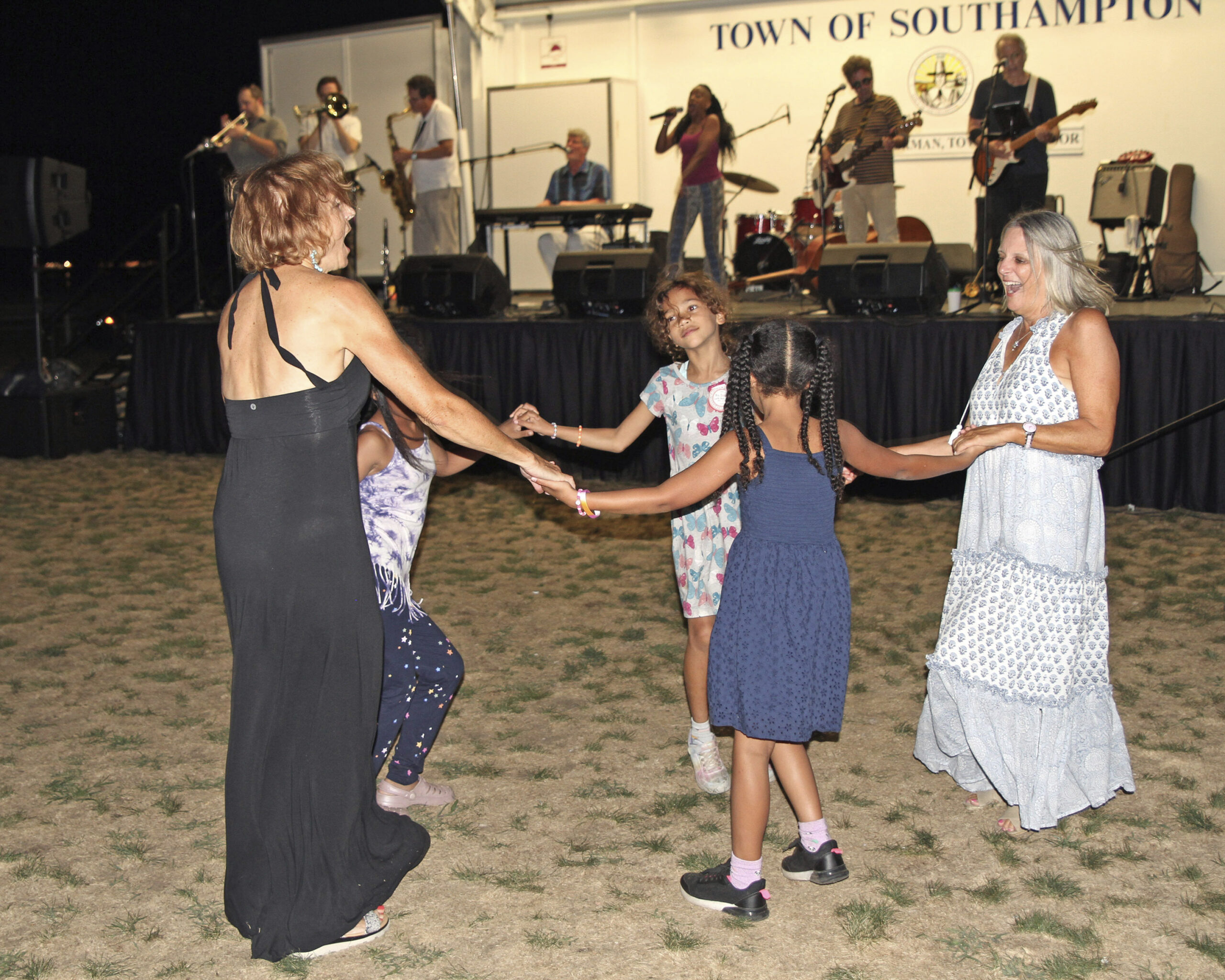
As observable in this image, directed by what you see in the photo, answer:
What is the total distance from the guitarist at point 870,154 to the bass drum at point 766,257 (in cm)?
203

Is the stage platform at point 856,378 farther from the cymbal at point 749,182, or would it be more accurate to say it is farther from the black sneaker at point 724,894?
the cymbal at point 749,182

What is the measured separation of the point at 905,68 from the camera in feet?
37.9

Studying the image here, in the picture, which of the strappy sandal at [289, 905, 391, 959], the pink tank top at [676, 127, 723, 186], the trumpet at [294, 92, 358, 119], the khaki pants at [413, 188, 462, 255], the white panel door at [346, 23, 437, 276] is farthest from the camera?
the white panel door at [346, 23, 437, 276]

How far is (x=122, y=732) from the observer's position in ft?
12.9

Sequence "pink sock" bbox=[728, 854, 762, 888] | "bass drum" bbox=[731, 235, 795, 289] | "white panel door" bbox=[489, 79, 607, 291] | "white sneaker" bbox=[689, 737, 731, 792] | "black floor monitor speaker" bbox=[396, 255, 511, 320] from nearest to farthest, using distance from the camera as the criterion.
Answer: "pink sock" bbox=[728, 854, 762, 888] < "white sneaker" bbox=[689, 737, 731, 792] < "black floor monitor speaker" bbox=[396, 255, 511, 320] < "bass drum" bbox=[731, 235, 795, 289] < "white panel door" bbox=[489, 79, 607, 291]

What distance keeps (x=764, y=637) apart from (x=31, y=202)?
830cm

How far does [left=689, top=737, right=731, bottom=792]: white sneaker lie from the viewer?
3.40 m

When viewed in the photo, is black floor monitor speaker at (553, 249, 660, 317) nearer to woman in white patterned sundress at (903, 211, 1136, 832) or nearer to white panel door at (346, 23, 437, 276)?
woman in white patterned sundress at (903, 211, 1136, 832)

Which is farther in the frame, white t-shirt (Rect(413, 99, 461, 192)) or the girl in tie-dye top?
white t-shirt (Rect(413, 99, 461, 192))

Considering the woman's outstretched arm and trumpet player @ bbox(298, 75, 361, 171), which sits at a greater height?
trumpet player @ bbox(298, 75, 361, 171)

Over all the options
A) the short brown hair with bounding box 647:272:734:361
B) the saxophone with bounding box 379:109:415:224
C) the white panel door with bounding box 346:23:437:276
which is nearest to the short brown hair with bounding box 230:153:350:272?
the short brown hair with bounding box 647:272:734:361

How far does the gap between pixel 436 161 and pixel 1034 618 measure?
7.76 metres

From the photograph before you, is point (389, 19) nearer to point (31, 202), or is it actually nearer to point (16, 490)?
point (31, 202)

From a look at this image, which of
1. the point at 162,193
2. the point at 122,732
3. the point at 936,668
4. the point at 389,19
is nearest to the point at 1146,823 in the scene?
the point at 936,668
